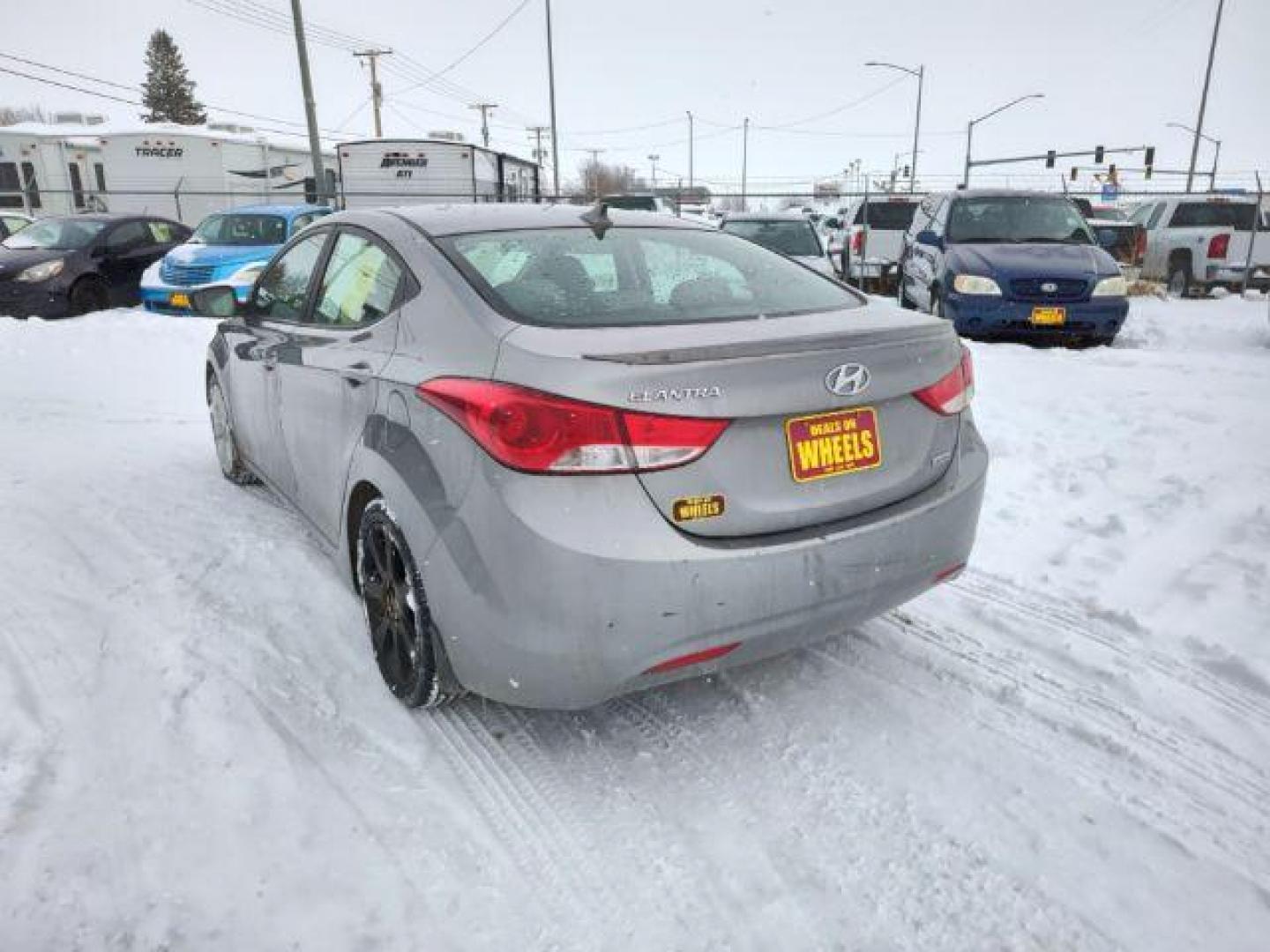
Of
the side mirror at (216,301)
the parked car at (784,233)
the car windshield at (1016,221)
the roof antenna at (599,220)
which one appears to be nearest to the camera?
the roof antenna at (599,220)

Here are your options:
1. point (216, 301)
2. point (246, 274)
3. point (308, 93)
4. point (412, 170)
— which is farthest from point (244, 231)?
point (216, 301)

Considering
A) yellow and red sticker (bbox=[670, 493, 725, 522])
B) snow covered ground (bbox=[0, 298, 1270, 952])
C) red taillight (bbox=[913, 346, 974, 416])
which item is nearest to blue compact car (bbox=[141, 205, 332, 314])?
snow covered ground (bbox=[0, 298, 1270, 952])

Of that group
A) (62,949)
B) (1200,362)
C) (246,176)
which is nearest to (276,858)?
(62,949)

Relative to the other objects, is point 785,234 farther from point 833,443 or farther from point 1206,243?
point 833,443

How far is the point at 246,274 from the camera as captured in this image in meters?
12.0

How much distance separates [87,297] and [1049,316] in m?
12.7

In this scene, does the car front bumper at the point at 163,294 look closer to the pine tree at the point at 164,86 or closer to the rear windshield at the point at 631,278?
the rear windshield at the point at 631,278

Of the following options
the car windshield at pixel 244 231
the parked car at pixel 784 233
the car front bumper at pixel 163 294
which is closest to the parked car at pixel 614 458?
the parked car at pixel 784 233

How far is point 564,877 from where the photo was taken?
2.19 m

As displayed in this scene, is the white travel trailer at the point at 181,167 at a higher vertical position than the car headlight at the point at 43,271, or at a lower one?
higher

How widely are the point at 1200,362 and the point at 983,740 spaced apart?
7.30 meters

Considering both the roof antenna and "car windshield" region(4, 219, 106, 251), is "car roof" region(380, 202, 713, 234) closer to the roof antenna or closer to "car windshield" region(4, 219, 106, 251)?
the roof antenna

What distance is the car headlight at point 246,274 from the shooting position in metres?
11.9

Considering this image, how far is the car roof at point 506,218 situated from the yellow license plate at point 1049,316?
Result: 6.43 meters
